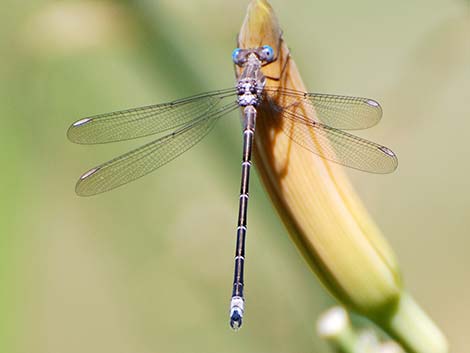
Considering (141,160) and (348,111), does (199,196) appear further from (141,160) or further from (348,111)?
(348,111)

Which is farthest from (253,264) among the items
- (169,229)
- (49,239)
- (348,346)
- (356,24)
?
(348,346)

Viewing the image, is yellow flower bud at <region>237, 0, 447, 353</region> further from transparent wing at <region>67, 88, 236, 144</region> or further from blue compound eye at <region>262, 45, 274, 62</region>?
transparent wing at <region>67, 88, 236, 144</region>

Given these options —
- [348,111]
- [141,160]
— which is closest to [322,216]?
[348,111]

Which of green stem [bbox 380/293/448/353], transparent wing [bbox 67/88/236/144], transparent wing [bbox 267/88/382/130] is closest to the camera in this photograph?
green stem [bbox 380/293/448/353]

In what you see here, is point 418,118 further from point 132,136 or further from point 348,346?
point 348,346

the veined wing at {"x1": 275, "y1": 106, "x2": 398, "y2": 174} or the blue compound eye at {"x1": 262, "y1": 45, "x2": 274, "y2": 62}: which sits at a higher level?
the blue compound eye at {"x1": 262, "y1": 45, "x2": 274, "y2": 62}

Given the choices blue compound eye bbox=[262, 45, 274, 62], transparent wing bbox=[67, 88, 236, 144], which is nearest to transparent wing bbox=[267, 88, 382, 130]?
transparent wing bbox=[67, 88, 236, 144]
